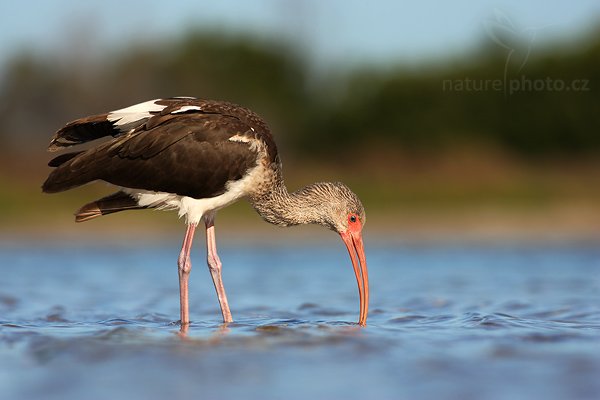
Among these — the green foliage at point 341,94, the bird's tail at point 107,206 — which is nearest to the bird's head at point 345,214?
the bird's tail at point 107,206

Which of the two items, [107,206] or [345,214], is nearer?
[107,206]

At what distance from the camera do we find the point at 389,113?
33.5m

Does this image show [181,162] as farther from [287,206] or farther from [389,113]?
[389,113]

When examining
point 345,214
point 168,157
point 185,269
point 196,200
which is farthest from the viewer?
point 345,214

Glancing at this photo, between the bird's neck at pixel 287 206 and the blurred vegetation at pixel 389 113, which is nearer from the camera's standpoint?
the bird's neck at pixel 287 206

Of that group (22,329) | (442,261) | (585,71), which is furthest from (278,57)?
(22,329)

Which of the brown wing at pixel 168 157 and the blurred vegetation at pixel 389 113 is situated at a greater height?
the blurred vegetation at pixel 389 113

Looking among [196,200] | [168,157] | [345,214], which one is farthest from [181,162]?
[345,214]

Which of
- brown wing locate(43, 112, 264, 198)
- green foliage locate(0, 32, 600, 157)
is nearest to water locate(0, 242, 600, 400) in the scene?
brown wing locate(43, 112, 264, 198)

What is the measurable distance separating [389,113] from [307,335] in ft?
88.9

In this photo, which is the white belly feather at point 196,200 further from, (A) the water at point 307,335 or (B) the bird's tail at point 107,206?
(A) the water at point 307,335

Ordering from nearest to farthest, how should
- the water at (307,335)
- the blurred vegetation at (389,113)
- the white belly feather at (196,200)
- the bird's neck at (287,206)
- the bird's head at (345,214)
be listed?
the water at (307,335) → the white belly feather at (196,200) → the bird's head at (345,214) → the bird's neck at (287,206) → the blurred vegetation at (389,113)

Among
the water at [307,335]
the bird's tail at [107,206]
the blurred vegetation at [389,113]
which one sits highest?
the blurred vegetation at [389,113]

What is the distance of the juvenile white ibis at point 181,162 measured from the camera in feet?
26.2
